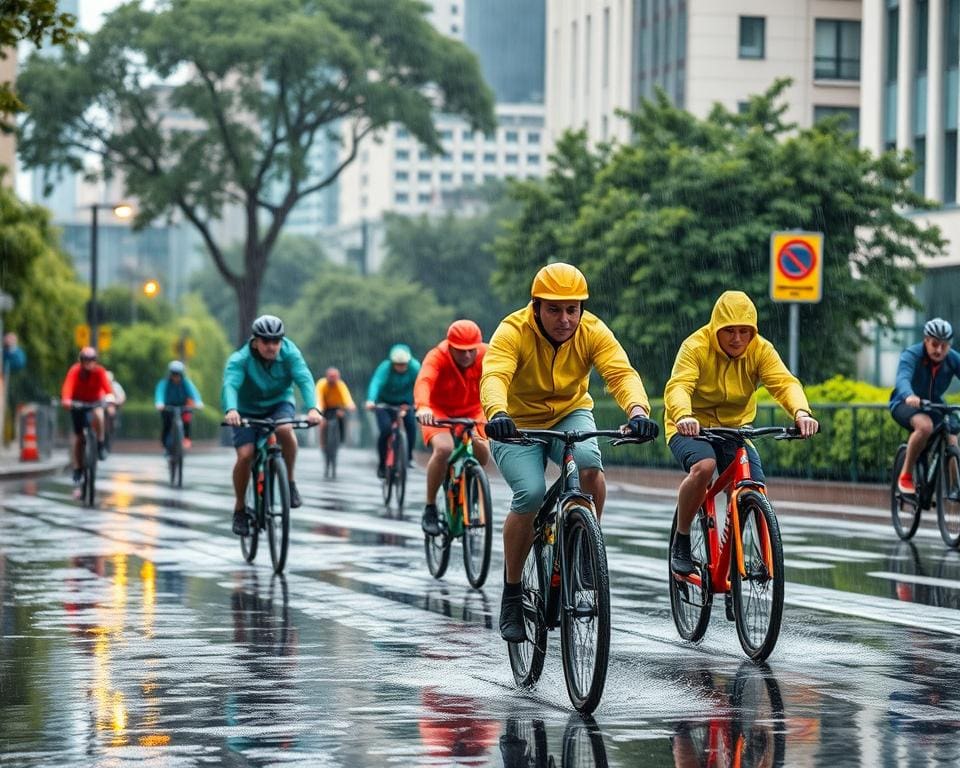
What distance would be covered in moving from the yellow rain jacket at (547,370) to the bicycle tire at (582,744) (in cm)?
152

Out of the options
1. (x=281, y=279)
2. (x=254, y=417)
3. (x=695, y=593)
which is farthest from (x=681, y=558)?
(x=281, y=279)

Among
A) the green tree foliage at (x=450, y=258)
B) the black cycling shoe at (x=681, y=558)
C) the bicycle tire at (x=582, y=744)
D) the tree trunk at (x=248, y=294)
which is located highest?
the green tree foliage at (x=450, y=258)

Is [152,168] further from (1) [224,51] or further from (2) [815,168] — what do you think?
(2) [815,168]

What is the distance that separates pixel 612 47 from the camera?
75.1 meters

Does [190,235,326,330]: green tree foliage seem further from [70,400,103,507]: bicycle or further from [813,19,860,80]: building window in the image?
[70,400,103,507]: bicycle

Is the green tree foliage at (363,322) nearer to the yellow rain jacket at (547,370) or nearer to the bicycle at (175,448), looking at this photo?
the bicycle at (175,448)

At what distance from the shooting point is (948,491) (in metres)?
17.2

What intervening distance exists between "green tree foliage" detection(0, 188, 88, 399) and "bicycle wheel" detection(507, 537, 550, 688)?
3566 cm

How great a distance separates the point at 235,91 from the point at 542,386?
45.7 metres

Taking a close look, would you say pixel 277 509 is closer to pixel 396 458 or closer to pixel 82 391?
pixel 396 458

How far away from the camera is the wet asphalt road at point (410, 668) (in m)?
7.29

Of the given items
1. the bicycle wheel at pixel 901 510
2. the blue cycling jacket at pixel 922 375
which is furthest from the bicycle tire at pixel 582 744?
the bicycle wheel at pixel 901 510

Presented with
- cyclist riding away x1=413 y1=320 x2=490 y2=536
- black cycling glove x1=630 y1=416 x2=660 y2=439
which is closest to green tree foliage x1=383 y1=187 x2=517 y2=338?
cyclist riding away x1=413 y1=320 x2=490 y2=536

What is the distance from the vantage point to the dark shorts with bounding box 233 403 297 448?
1502 cm
